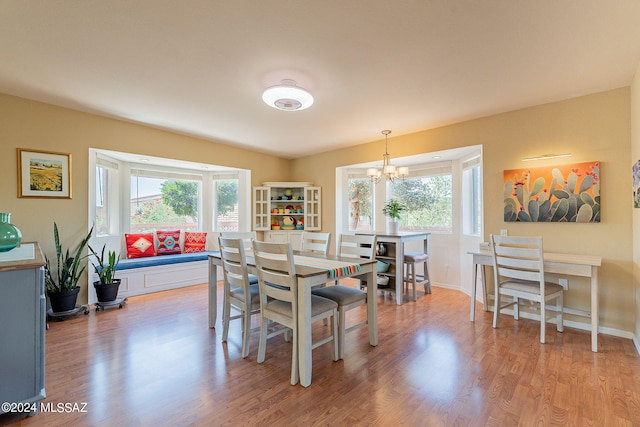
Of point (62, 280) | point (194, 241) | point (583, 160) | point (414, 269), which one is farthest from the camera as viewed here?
point (194, 241)

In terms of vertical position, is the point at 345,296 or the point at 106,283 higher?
the point at 345,296

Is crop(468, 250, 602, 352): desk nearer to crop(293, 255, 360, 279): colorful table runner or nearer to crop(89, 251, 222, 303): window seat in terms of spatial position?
crop(293, 255, 360, 279): colorful table runner

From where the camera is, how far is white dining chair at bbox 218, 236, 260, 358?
7.75ft

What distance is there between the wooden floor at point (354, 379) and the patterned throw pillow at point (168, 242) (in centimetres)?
193

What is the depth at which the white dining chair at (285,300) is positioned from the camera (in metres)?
1.98

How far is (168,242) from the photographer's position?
4965 millimetres

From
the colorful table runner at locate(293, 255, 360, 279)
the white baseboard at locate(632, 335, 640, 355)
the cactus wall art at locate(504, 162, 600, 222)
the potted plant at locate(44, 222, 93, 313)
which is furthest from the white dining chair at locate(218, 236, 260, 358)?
the white baseboard at locate(632, 335, 640, 355)

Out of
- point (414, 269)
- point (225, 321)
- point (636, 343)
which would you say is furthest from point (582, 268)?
point (225, 321)

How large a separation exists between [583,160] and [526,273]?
1334 millimetres

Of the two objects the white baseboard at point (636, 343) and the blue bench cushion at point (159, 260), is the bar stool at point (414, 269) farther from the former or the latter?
the blue bench cushion at point (159, 260)

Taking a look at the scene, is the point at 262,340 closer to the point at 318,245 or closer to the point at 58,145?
the point at 318,245

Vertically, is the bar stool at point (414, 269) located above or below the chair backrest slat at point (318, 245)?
below

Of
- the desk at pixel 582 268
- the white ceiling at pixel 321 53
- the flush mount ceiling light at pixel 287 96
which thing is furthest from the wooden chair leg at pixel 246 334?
the desk at pixel 582 268

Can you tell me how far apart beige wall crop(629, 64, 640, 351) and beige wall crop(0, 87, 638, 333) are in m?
0.11
